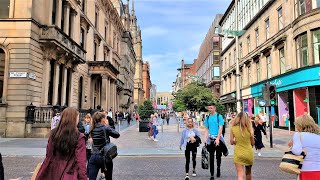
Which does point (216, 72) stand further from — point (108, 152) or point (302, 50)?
point (108, 152)

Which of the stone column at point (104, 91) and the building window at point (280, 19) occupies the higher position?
the building window at point (280, 19)

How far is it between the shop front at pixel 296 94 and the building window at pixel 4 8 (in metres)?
22.8

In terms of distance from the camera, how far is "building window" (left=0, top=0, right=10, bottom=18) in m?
18.9

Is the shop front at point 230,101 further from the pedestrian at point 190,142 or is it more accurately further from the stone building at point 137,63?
the stone building at point 137,63

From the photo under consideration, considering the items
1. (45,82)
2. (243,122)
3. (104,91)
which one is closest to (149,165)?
(243,122)

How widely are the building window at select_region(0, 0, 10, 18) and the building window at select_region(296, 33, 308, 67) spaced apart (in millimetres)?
22667

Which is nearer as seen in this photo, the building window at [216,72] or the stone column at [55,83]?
the stone column at [55,83]

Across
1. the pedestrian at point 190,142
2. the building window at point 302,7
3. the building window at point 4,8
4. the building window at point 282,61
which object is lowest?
the pedestrian at point 190,142

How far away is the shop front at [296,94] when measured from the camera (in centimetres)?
2062

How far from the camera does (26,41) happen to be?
18375 millimetres

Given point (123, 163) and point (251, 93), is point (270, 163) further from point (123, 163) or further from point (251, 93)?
point (251, 93)

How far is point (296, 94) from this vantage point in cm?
2292

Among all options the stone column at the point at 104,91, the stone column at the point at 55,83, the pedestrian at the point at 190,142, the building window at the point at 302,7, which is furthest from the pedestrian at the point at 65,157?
the stone column at the point at 104,91

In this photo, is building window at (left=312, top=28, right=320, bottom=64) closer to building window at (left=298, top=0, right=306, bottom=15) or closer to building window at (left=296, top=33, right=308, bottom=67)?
building window at (left=296, top=33, right=308, bottom=67)
